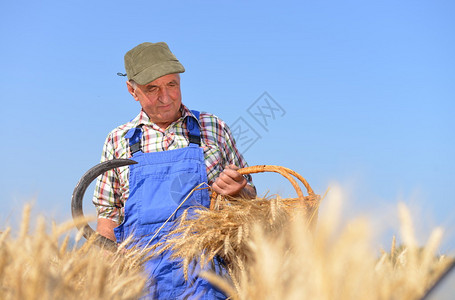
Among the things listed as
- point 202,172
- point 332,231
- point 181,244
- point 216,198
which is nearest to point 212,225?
point 181,244

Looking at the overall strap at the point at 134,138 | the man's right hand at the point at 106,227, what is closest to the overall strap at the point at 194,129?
the overall strap at the point at 134,138

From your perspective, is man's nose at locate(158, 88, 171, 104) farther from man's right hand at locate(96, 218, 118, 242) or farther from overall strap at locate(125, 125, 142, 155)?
man's right hand at locate(96, 218, 118, 242)

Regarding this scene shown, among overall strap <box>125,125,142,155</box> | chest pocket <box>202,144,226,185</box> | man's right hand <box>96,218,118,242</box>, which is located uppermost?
overall strap <box>125,125,142,155</box>

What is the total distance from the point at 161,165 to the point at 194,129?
364 mm

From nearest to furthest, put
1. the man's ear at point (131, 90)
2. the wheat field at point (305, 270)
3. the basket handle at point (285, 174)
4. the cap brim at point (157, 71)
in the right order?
1. the wheat field at point (305, 270)
2. the basket handle at point (285, 174)
3. the cap brim at point (157, 71)
4. the man's ear at point (131, 90)

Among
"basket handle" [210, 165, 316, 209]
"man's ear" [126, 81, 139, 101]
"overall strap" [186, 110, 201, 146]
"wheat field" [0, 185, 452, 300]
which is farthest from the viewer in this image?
"man's ear" [126, 81, 139, 101]

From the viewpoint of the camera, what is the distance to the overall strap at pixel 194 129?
2.85 meters

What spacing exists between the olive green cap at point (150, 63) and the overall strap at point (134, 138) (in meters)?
0.33

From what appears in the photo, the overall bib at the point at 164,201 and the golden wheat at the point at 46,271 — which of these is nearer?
the golden wheat at the point at 46,271

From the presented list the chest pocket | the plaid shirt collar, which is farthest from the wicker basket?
the plaid shirt collar

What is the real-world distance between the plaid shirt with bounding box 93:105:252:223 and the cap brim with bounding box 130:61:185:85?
28 cm

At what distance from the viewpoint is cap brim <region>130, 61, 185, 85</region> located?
2.75 m

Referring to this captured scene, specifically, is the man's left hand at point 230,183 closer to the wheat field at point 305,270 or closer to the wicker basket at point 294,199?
the wicker basket at point 294,199

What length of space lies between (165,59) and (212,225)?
128 centimetres
